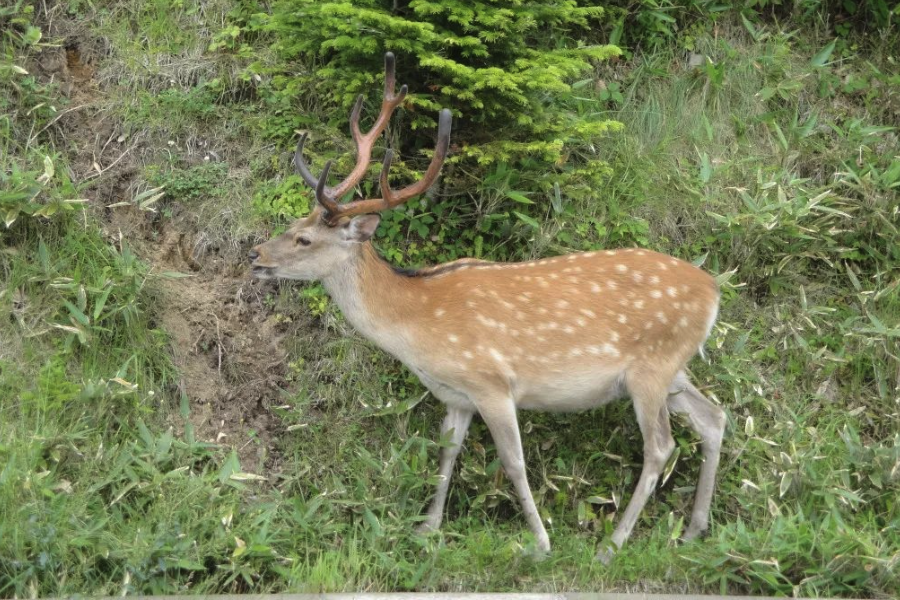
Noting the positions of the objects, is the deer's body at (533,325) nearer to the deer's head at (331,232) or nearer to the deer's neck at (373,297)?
the deer's neck at (373,297)

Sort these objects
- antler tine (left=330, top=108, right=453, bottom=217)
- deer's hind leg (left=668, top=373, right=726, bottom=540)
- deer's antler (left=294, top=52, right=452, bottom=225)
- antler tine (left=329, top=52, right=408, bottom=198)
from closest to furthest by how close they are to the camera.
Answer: antler tine (left=330, top=108, right=453, bottom=217), deer's antler (left=294, top=52, right=452, bottom=225), antler tine (left=329, top=52, right=408, bottom=198), deer's hind leg (left=668, top=373, right=726, bottom=540)

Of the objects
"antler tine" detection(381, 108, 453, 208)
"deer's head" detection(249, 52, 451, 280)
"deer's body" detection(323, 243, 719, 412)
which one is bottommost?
"deer's body" detection(323, 243, 719, 412)

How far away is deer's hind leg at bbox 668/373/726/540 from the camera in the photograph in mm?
6828

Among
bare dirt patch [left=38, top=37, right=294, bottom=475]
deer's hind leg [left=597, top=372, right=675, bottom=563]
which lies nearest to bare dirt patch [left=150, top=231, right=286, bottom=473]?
bare dirt patch [left=38, top=37, right=294, bottom=475]

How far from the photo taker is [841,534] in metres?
6.08

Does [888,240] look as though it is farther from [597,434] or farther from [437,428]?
[437,428]

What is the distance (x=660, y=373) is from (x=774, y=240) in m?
1.75

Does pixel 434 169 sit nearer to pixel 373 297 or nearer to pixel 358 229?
pixel 358 229

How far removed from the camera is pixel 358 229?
6594 millimetres

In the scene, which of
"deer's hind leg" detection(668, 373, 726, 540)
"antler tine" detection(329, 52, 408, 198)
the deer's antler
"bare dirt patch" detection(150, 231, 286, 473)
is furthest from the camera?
"bare dirt patch" detection(150, 231, 286, 473)

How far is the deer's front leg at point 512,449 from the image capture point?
6.39 metres

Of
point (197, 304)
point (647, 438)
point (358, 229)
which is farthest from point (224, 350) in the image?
point (647, 438)

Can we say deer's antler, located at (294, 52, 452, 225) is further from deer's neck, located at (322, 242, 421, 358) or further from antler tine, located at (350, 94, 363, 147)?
deer's neck, located at (322, 242, 421, 358)

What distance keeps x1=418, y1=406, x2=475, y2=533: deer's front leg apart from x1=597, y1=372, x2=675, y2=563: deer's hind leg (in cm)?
96
